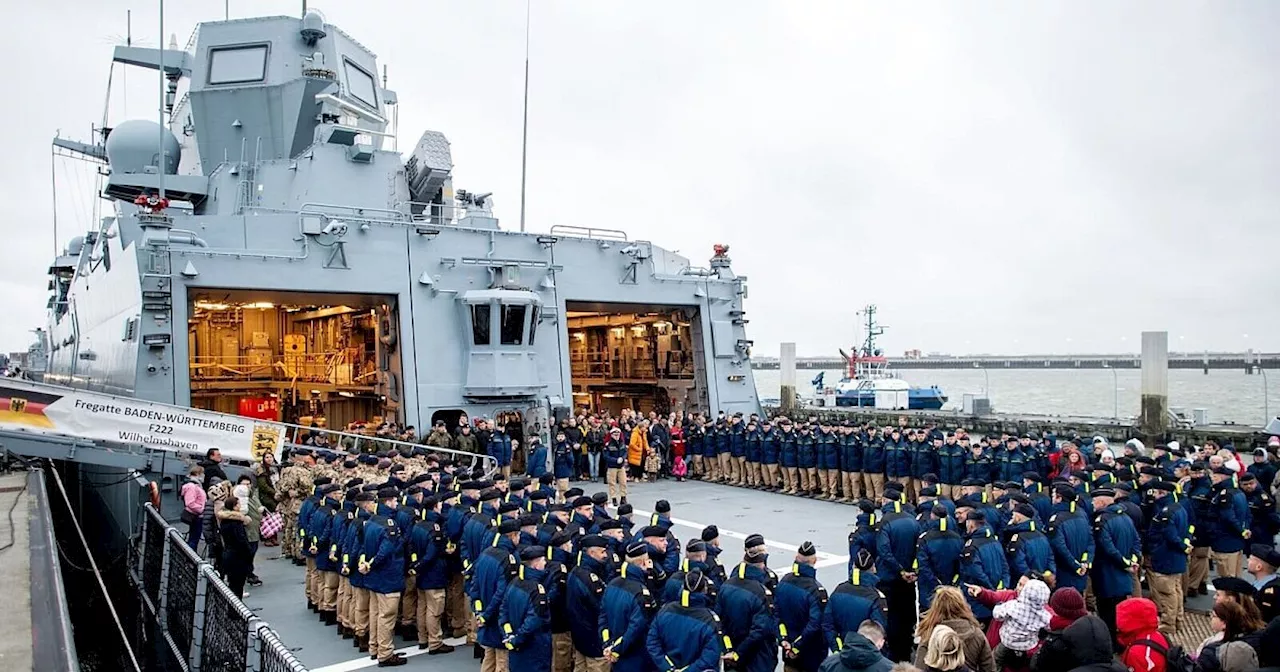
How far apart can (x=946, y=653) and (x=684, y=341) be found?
1869 cm

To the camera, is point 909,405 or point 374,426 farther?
point 909,405

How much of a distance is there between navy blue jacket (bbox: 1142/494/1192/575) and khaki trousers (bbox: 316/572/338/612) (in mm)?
8341

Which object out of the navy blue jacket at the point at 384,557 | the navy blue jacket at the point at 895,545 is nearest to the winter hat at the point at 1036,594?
the navy blue jacket at the point at 895,545

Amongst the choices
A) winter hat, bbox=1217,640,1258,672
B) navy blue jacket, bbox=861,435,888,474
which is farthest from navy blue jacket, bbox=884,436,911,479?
winter hat, bbox=1217,640,1258,672

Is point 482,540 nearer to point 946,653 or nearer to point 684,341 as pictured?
point 946,653

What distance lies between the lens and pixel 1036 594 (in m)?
5.05

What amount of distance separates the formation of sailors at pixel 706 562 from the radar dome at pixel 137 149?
15170 millimetres

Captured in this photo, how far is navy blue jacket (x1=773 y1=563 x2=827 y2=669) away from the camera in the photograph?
6.05 meters

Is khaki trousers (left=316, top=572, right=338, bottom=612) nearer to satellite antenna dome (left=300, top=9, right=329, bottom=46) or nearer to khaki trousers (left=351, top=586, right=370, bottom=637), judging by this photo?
khaki trousers (left=351, top=586, right=370, bottom=637)

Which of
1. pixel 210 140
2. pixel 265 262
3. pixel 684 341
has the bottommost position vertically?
pixel 684 341

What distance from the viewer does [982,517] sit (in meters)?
7.26

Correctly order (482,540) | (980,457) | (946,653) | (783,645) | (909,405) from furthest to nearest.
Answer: (909,405) < (980,457) < (482,540) < (783,645) < (946,653)

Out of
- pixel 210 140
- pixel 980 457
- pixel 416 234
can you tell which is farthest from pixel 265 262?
pixel 980 457

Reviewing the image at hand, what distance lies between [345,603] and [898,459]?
32.5ft
